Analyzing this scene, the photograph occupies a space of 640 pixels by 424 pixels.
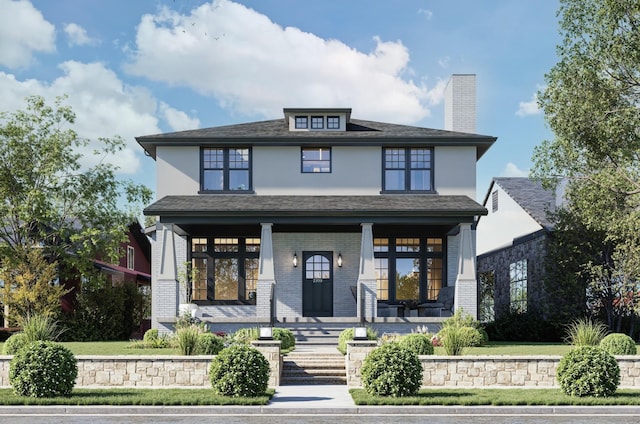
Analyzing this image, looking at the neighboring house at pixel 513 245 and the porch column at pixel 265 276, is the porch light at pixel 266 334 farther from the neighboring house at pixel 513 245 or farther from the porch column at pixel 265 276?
the neighboring house at pixel 513 245

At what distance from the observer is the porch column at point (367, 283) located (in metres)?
26.4

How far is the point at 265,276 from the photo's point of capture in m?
26.9

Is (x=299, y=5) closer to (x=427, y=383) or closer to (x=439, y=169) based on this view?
(x=427, y=383)

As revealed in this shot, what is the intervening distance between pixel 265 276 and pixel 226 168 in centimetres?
525

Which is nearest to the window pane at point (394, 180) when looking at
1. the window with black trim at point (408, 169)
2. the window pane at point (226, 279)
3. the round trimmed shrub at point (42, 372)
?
the window with black trim at point (408, 169)

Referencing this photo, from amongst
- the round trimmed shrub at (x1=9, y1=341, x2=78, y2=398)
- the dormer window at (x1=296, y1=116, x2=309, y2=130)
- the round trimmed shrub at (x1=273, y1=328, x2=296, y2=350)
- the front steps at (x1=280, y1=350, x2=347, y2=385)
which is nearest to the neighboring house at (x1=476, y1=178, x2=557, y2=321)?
the dormer window at (x1=296, y1=116, x2=309, y2=130)

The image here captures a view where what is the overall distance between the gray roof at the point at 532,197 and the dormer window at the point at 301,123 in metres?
8.95

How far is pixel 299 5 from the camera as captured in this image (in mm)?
17219

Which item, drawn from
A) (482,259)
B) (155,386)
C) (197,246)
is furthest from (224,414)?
(482,259)

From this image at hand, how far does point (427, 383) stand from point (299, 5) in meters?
8.48

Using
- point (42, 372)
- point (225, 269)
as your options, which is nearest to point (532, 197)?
point (225, 269)

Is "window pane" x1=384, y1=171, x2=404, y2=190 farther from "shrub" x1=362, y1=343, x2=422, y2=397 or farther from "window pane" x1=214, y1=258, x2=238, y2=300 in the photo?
"shrub" x1=362, y1=343, x2=422, y2=397

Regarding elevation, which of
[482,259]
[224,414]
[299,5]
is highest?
[299,5]

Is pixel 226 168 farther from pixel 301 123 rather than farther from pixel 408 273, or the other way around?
pixel 408 273
